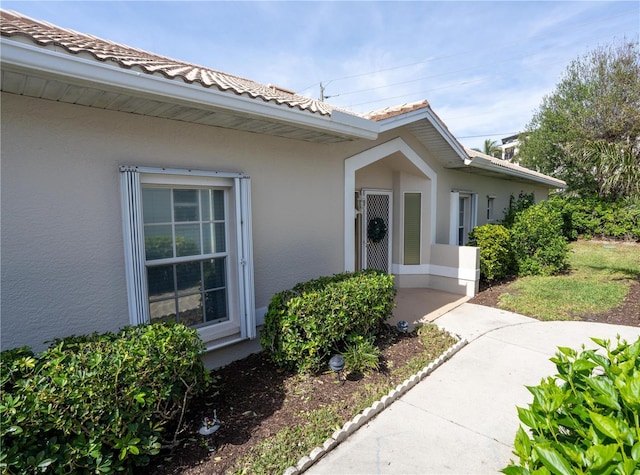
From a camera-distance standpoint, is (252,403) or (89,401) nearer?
(89,401)

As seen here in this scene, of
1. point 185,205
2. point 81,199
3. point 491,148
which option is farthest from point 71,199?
point 491,148

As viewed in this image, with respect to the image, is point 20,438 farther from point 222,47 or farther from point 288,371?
point 222,47

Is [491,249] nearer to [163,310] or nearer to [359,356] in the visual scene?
[359,356]

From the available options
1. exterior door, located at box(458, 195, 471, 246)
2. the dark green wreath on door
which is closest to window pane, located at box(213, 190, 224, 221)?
the dark green wreath on door

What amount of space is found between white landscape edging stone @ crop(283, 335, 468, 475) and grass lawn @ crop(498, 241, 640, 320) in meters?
3.52

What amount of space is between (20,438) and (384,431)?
293cm

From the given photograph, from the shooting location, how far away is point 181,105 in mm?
3512

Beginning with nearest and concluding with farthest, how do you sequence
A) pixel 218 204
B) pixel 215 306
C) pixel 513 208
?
pixel 218 204, pixel 215 306, pixel 513 208

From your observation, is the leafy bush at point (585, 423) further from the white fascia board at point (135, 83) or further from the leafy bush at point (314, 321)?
the white fascia board at point (135, 83)

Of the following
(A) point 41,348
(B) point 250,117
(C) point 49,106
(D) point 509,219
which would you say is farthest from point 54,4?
(D) point 509,219

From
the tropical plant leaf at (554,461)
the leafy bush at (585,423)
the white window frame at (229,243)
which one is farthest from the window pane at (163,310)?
the tropical plant leaf at (554,461)

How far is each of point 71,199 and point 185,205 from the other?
3.93ft

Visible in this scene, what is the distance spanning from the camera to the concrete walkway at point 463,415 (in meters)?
2.94

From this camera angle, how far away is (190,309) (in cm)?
449
